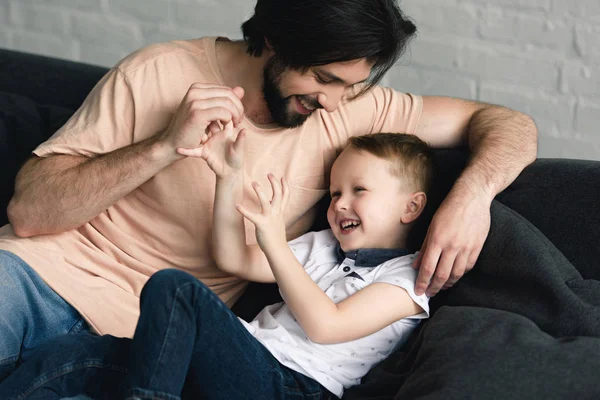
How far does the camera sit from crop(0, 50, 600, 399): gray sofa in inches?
50.5

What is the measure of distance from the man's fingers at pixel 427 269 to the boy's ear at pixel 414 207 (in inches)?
5.6

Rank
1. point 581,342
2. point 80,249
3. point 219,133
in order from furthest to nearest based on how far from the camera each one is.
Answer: point 80,249, point 219,133, point 581,342

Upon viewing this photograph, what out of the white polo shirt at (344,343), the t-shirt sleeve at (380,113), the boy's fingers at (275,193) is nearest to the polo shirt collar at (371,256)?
the white polo shirt at (344,343)

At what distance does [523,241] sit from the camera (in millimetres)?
1554

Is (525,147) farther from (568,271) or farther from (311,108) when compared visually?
(311,108)

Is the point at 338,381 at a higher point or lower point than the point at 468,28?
lower

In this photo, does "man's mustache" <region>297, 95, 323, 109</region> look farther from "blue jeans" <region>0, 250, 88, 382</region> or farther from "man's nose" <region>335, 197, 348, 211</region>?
"blue jeans" <region>0, 250, 88, 382</region>

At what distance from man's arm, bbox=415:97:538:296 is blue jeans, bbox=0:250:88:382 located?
73 cm

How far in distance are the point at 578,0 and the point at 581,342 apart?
132cm

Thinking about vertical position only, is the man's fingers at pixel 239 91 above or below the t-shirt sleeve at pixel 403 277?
above

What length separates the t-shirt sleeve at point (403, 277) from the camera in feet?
5.18

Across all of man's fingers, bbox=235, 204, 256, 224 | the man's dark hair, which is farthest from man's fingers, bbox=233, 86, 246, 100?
man's fingers, bbox=235, 204, 256, 224

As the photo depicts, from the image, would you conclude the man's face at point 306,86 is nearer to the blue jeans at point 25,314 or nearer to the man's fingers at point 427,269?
the man's fingers at point 427,269

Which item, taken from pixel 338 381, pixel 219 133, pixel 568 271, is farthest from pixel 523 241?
pixel 219 133
